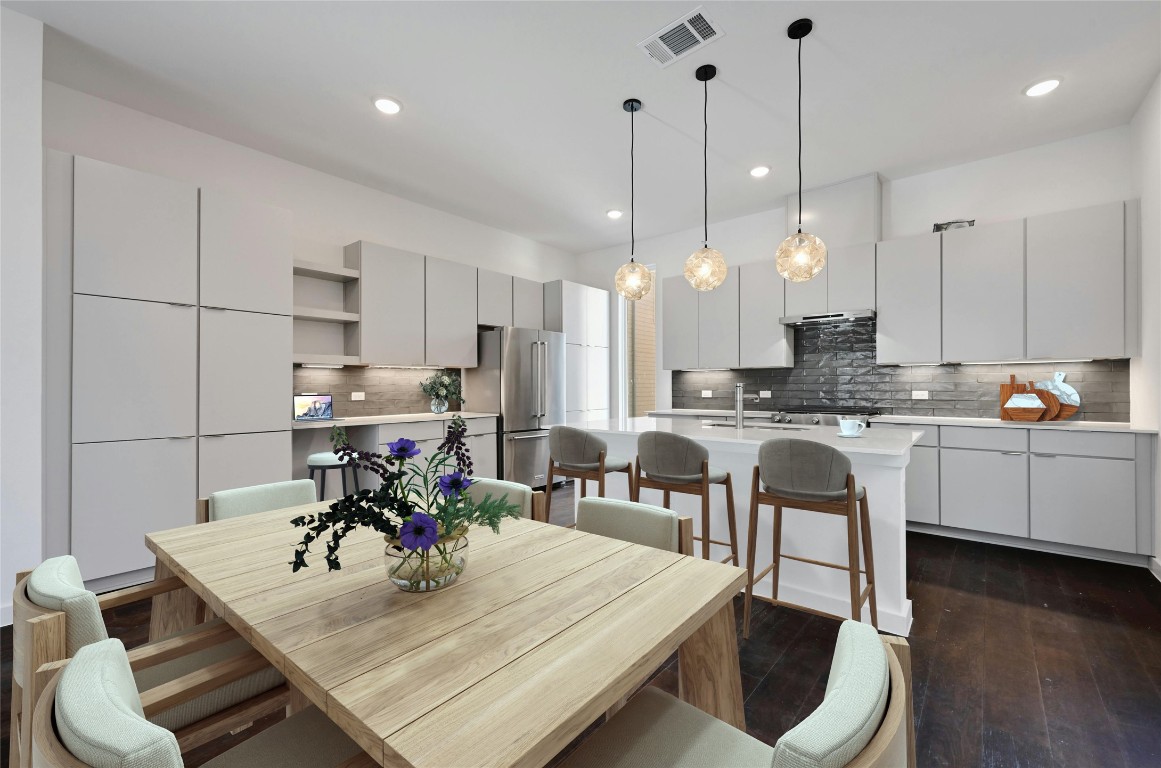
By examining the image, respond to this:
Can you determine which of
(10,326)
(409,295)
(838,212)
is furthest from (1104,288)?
(10,326)

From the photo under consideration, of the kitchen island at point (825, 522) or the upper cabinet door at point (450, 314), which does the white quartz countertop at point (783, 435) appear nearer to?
the kitchen island at point (825, 522)

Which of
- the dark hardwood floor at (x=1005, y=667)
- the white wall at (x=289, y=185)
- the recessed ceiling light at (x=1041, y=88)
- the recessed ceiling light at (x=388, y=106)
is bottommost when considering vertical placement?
the dark hardwood floor at (x=1005, y=667)

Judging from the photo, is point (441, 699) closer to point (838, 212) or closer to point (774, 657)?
point (774, 657)

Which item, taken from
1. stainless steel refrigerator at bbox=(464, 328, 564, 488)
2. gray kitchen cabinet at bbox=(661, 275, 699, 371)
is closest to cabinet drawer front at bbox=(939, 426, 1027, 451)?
gray kitchen cabinet at bbox=(661, 275, 699, 371)

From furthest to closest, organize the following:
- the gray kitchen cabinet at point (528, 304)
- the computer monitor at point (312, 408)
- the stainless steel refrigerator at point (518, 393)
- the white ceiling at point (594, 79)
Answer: the gray kitchen cabinet at point (528, 304) → the stainless steel refrigerator at point (518, 393) → the computer monitor at point (312, 408) → the white ceiling at point (594, 79)

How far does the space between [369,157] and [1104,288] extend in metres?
5.23

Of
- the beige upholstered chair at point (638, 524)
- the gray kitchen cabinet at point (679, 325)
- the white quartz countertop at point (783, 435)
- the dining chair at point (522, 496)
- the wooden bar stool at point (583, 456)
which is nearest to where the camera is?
the beige upholstered chair at point (638, 524)

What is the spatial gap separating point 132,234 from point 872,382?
5.43 m

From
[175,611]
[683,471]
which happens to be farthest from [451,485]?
[683,471]

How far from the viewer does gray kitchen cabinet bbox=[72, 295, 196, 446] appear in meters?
2.76

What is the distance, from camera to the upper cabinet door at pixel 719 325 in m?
5.11

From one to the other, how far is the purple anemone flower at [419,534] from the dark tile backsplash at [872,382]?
452 centimetres

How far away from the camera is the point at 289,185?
4.11 metres

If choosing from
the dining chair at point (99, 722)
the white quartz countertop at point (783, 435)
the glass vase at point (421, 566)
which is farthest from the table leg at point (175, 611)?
the white quartz countertop at point (783, 435)
